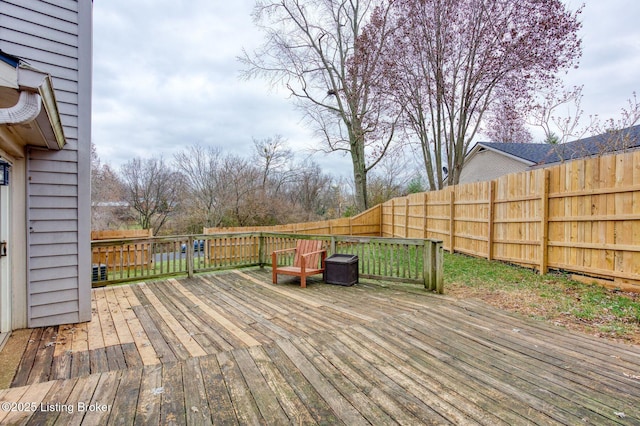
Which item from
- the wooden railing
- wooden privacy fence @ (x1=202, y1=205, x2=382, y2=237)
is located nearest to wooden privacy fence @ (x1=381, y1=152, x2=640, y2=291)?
the wooden railing

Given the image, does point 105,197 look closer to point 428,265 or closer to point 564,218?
point 428,265

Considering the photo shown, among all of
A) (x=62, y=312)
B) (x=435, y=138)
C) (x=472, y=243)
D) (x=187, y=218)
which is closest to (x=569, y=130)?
(x=435, y=138)

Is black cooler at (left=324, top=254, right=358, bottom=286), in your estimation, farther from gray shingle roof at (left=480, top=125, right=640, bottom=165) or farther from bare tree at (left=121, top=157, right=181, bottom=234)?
bare tree at (left=121, top=157, right=181, bottom=234)

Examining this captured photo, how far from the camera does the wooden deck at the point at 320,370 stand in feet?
6.04

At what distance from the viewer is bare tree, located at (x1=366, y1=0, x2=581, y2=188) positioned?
368 inches

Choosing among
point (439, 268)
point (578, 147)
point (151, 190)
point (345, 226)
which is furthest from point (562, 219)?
point (151, 190)

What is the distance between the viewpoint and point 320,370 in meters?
2.37

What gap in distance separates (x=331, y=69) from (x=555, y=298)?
44.2 ft

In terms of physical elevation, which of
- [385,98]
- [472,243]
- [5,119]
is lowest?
[472,243]

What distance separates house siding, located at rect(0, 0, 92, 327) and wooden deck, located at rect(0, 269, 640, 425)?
0.40m

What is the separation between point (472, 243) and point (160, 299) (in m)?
7.42

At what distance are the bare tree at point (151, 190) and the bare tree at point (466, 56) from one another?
13.3 m

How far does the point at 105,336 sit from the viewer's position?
3123 millimetres

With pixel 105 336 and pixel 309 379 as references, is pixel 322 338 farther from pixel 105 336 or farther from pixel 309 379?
pixel 105 336
